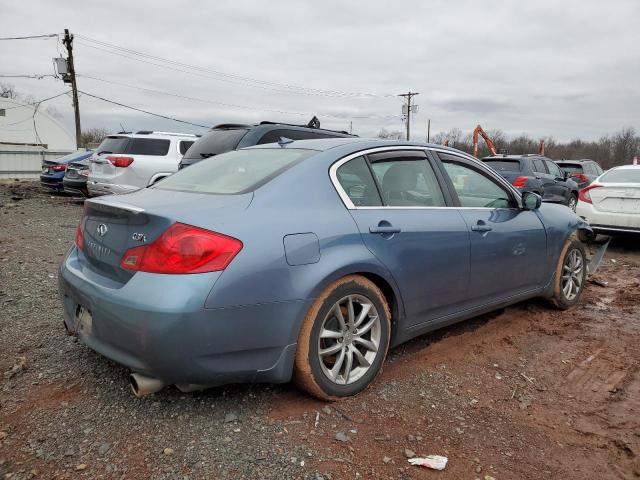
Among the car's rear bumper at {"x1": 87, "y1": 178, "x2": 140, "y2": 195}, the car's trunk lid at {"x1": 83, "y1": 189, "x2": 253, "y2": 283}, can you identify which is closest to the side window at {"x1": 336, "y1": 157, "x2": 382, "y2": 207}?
the car's trunk lid at {"x1": 83, "y1": 189, "x2": 253, "y2": 283}

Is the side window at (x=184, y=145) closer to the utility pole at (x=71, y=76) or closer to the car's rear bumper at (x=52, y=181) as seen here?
the car's rear bumper at (x=52, y=181)

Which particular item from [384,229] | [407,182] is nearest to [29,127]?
[407,182]

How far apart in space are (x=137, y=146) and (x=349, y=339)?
9.03m

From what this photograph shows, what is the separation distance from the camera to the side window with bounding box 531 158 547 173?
37.4ft

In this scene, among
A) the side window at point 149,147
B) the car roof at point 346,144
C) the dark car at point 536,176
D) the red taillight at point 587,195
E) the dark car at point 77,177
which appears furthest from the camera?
the dark car at point 77,177

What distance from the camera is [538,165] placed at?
1169 centimetres

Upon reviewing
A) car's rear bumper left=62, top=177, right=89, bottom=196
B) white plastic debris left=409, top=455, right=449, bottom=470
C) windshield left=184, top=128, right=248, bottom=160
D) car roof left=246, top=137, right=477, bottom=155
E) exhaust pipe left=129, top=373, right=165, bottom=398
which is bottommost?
white plastic debris left=409, top=455, right=449, bottom=470

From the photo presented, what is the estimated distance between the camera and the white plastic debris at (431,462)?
2262 millimetres

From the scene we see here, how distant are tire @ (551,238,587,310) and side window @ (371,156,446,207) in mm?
1883

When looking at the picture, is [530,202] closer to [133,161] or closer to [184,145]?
[133,161]

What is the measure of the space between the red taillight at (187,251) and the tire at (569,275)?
11.5 feet

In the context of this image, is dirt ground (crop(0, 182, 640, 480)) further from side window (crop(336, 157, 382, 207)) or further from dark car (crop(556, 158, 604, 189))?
dark car (crop(556, 158, 604, 189))

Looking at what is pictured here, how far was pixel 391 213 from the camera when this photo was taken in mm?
3045

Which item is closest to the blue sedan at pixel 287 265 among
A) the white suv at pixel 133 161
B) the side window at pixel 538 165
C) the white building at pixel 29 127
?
the white suv at pixel 133 161
